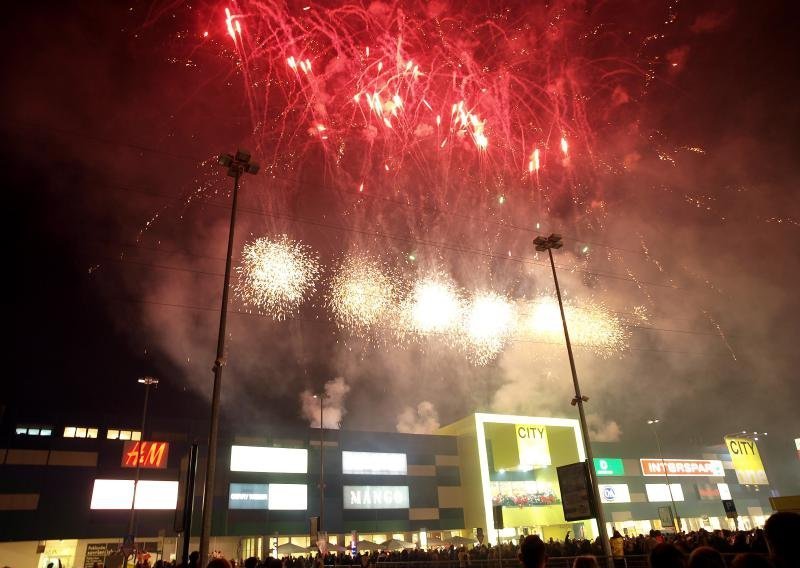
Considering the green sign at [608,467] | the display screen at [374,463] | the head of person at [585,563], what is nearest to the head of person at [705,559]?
the head of person at [585,563]

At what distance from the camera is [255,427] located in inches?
1724

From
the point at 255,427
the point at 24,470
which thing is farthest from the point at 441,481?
the point at 24,470

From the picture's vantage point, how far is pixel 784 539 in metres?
3.14

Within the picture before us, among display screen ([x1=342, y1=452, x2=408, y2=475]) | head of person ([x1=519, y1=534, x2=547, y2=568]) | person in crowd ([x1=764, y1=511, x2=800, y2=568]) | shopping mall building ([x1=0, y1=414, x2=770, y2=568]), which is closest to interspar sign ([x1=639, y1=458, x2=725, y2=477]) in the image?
shopping mall building ([x1=0, y1=414, x2=770, y2=568])

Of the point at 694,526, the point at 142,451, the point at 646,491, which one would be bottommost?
the point at 694,526

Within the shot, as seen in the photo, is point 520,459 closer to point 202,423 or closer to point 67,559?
point 202,423

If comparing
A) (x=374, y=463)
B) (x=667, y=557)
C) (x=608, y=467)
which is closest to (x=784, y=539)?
(x=667, y=557)

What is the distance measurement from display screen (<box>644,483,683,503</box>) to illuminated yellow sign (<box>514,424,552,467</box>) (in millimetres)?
17105

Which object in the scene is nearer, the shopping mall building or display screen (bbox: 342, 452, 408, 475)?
the shopping mall building

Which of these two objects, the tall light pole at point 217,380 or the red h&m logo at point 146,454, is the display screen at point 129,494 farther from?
the tall light pole at point 217,380

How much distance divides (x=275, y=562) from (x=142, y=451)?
3704 cm

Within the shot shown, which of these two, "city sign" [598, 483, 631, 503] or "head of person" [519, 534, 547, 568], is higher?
"city sign" [598, 483, 631, 503]

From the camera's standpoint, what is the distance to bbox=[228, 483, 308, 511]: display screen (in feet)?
134

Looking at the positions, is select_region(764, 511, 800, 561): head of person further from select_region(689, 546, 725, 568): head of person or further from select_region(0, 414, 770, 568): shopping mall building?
select_region(0, 414, 770, 568): shopping mall building
